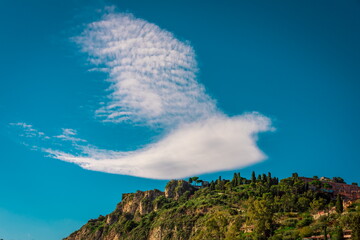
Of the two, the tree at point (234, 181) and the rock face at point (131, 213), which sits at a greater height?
the tree at point (234, 181)

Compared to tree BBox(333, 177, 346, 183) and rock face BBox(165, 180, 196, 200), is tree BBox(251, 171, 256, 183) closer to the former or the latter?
rock face BBox(165, 180, 196, 200)

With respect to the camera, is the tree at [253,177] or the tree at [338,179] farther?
the tree at [338,179]

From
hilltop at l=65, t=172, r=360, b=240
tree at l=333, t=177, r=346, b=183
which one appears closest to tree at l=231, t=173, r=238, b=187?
hilltop at l=65, t=172, r=360, b=240

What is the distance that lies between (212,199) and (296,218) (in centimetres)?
3737

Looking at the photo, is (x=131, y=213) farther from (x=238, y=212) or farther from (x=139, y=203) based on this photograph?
(x=238, y=212)

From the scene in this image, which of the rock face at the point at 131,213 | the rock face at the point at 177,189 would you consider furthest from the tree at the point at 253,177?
the rock face at the point at 177,189

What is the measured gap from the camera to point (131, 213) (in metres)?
128

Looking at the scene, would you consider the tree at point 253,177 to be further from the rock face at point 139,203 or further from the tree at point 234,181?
the rock face at point 139,203

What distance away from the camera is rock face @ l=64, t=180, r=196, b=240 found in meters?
117

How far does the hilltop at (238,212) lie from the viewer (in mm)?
55913

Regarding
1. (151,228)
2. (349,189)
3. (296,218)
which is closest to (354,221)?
(296,218)

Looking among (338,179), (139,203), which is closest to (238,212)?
(139,203)

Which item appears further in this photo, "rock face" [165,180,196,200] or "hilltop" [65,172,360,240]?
"rock face" [165,180,196,200]

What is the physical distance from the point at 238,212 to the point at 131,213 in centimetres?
6200
